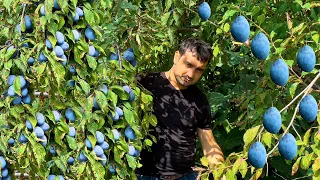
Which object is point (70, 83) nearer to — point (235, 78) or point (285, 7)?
point (285, 7)

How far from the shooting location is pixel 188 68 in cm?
223

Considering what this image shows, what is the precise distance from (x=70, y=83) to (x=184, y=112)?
0.74 m

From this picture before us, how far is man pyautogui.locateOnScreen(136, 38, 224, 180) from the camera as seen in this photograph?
90.4 inches

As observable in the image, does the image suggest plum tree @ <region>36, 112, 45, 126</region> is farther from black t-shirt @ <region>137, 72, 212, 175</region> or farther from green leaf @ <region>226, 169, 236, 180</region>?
black t-shirt @ <region>137, 72, 212, 175</region>

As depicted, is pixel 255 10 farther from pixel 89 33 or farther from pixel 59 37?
pixel 59 37

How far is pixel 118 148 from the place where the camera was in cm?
184

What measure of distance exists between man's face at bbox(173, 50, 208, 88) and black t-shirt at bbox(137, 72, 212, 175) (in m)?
0.08

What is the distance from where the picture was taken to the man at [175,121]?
7.53 ft

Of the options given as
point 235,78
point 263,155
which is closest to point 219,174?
point 263,155

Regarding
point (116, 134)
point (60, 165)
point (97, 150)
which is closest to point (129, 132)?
point (116, 134)

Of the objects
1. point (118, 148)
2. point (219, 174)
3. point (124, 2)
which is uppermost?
point (124, 2)

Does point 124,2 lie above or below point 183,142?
above

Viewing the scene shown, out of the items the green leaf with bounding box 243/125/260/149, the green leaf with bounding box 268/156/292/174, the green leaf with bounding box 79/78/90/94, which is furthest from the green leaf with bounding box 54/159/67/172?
the green leaf with bounding box 268/156/292/174

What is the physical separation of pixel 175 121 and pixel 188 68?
0.23m
